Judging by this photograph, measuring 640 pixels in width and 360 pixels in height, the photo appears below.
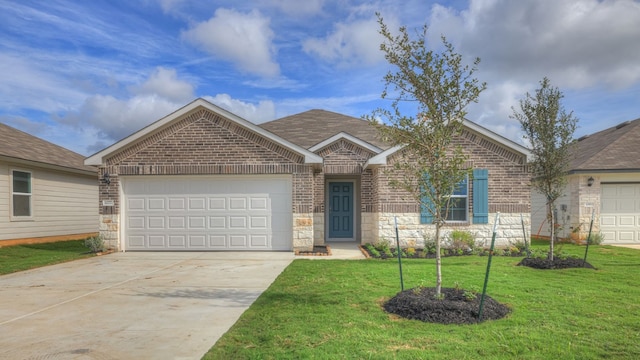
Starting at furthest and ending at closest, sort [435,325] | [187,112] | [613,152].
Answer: [613,152], [187,112], [435,325]

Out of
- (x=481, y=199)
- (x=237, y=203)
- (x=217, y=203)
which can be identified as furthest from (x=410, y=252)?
(x=217, y=203)

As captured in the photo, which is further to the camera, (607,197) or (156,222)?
(607,197)

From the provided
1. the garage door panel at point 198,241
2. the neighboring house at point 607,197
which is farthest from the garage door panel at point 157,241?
the neighboring house at point 607,197

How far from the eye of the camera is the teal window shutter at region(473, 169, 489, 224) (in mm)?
13367

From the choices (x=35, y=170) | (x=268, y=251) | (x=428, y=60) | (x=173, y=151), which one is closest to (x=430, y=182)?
(x=428, y=60)

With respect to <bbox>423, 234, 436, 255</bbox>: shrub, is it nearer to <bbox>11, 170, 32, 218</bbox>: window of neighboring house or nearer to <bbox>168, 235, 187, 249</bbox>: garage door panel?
<bbox>168, 235, 187, 249</bbox>: garage door panel

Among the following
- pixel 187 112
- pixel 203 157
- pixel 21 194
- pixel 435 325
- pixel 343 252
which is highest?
pixel 187 112

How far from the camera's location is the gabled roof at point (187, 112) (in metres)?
12.5

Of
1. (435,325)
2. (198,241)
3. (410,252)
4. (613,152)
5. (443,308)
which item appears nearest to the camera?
(435,325)

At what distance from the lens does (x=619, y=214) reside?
15.3 meters

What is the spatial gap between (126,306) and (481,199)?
35.3 feet

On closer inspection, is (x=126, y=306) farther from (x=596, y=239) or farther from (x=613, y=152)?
(x=613, y=152)

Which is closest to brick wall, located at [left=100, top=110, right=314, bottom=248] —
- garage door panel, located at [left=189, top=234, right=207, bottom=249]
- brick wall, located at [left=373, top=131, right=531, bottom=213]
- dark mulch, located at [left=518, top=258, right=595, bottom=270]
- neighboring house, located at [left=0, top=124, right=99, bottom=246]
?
garage door panel, located at [left=189, top=234, right=207, bottom=249]

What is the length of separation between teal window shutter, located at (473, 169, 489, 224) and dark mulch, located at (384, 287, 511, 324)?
7.63 metres
